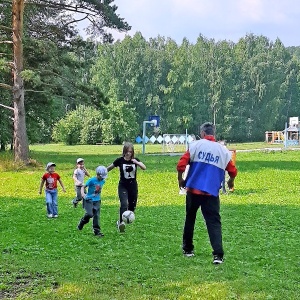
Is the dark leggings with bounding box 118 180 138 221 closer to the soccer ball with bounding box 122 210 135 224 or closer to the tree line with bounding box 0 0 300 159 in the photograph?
the soccer ball with bounding box 122 210 135 224

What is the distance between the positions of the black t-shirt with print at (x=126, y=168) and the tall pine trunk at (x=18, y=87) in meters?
17.8

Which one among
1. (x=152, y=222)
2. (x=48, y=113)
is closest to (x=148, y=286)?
(x=152, y=222)

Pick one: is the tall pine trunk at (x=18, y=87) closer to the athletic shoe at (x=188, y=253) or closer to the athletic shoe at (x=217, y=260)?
the athletic shoe at (x=188, y=253)

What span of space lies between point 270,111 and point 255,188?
233 ft

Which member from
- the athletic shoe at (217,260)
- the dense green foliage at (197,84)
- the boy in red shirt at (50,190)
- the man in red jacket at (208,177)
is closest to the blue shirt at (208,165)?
the man in red jacket at (208,177)

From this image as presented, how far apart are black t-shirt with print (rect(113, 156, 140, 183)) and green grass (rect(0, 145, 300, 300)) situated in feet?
3.44

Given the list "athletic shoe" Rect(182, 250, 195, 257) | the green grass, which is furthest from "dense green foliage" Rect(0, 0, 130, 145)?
"athletic shoe" Rect(182, 250, 195, 257)

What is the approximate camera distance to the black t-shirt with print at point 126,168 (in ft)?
32.1

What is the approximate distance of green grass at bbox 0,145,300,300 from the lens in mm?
5926

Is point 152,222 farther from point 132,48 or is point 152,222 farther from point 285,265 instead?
point 132,48

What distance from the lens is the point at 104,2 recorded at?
28062 millimetres

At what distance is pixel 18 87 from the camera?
87.1ft

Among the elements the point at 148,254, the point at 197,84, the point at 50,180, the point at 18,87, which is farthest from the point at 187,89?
the point at 148,254

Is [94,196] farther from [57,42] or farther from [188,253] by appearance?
[57,42]
